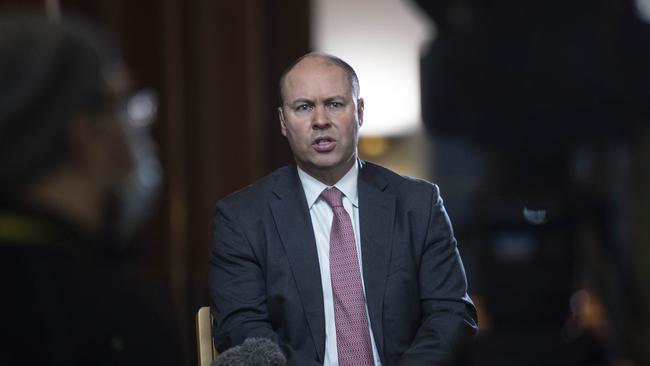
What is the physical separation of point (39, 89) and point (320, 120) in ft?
4.32

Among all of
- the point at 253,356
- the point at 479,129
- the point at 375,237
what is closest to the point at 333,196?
the point at 375,237

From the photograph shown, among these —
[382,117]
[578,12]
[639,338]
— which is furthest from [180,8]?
[639,338]

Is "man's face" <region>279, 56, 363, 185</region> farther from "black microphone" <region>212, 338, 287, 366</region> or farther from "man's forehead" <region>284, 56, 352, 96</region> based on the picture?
"black microphone" <region>212, 338, 287, 366</region>

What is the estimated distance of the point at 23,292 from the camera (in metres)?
1.35

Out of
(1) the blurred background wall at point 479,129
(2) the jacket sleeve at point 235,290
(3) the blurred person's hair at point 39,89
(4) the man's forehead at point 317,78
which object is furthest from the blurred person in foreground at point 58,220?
(4) the man's forehead at point 317,78

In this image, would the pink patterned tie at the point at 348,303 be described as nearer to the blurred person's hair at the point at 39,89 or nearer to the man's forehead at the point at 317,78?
the man's forehead at the point at 317,78

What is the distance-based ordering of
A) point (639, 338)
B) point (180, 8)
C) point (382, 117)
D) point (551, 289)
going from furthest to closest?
point (180, 8) → point (382, 117) → point (639, 338) → point (551, 289)

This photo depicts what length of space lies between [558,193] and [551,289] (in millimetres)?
388

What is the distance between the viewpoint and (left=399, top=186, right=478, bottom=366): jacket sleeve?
102 inches

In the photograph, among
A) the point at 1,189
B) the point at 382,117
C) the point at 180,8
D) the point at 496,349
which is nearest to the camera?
the point at 1,189

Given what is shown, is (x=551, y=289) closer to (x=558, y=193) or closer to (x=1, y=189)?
(x=558, y=193)

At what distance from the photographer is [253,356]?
226 cm

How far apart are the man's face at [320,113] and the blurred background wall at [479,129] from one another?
56cm

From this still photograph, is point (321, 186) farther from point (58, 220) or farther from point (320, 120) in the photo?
point (58, 220)
